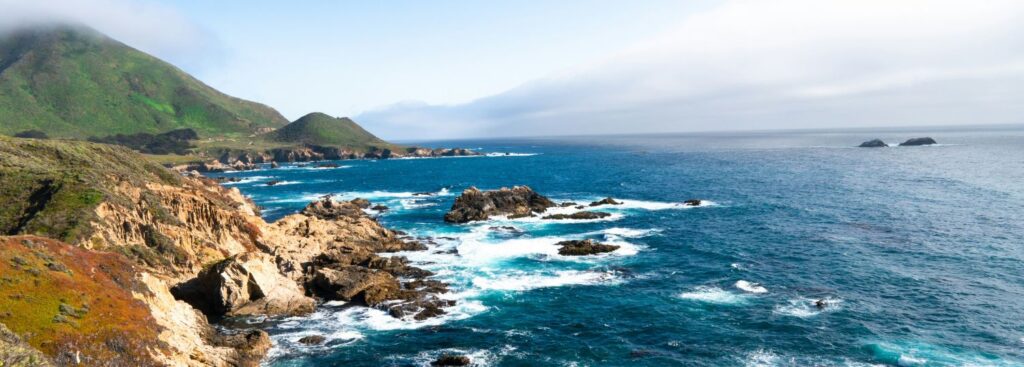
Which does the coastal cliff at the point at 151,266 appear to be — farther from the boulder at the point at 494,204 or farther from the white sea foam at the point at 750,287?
the white sea foam at the point at 750,287

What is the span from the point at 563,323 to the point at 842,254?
43.8 metres

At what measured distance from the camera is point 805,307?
5109 centimetres

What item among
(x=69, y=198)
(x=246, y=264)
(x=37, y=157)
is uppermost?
(x=37, y=157)

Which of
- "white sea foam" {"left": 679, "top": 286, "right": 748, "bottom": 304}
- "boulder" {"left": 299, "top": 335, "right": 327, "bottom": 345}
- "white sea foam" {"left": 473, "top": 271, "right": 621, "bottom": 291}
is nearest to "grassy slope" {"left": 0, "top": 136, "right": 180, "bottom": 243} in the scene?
"boulder" {"left": 299, "top": 335, "right": 327, "bottom": 345}

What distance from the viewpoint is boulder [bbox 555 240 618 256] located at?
74.6m

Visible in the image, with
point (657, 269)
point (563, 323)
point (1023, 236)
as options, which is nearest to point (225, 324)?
point (563, 323)

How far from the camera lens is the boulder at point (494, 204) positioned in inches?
4070

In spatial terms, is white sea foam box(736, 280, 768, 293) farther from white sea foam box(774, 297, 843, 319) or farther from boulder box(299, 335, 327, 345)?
boulder box(299, 335, 327, 345)

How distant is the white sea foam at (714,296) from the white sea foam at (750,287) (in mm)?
1992

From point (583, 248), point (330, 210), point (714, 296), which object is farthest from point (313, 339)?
point (330, 210)

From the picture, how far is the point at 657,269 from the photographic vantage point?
65.9 metres

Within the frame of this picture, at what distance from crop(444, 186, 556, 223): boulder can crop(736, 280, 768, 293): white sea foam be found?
174 ft

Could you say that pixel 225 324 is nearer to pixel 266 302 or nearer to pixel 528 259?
pixel 266 302

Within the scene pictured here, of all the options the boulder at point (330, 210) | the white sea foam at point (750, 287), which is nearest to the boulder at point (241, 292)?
the boulder at point (330, 210)
